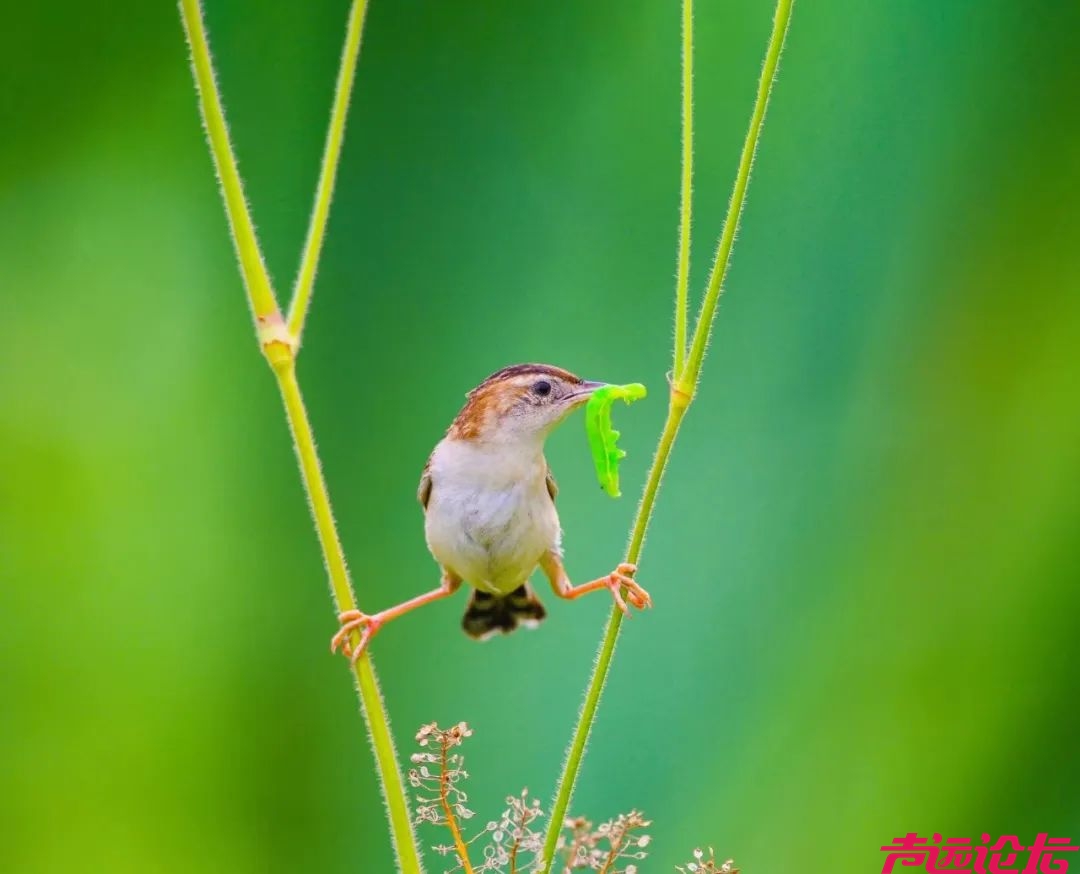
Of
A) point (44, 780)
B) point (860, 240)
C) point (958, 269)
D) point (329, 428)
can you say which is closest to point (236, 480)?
point (329, 428)

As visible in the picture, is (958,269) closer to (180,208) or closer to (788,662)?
(788,662)

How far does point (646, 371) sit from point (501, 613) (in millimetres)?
1078

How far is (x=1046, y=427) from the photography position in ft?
13.9

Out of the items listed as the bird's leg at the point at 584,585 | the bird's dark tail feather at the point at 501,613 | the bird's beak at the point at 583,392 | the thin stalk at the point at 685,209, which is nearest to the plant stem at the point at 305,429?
the thin stalk at the point at 685,209

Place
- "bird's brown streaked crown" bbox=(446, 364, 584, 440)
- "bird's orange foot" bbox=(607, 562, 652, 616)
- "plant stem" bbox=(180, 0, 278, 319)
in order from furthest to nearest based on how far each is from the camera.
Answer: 1. "bird's brown streaked crown" bbox=(446, 364, 584, 440)
2. "bird's orange foot" bbox=(607, 562, 652, 616)
3. "plant stem" bbox=(180, 0, 278, 319)

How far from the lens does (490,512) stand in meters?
2.78

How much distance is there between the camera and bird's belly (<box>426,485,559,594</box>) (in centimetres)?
278

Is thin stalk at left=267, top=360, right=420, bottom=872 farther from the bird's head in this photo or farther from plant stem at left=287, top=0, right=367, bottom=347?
the bird's head

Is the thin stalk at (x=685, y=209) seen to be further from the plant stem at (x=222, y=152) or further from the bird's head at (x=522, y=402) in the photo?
the bird's head at (x=522, y=402)

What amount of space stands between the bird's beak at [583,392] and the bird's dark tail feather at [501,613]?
2.99ft

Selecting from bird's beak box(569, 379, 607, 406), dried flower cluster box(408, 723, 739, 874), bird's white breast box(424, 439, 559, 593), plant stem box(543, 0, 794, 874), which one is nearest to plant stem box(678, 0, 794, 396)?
plant stem box(543, 0, 794, 874)

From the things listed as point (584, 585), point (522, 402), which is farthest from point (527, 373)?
point (584, 585)

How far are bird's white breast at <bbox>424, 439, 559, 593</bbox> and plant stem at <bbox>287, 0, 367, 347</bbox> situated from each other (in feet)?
3.48

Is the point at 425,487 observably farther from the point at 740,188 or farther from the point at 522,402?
the point at 740,188
